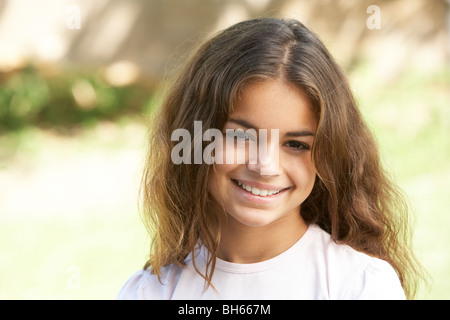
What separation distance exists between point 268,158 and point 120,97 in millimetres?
4965

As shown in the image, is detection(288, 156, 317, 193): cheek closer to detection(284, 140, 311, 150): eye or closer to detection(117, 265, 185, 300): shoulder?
detection(284, 140, 311, 150): eye

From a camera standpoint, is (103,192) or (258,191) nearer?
(258,191)

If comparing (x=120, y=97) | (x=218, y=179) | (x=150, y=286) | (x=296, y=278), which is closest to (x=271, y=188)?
(x=218, y=179)

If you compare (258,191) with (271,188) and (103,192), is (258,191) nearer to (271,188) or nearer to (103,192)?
(271,188)

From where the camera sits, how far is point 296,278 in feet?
5.18

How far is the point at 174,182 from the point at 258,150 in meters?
0.34

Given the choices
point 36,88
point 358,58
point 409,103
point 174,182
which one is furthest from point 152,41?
point 174,182

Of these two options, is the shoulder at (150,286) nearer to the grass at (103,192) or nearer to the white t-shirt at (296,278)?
the white t-shirt at (296,278)

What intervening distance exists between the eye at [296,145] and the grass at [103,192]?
1804mm

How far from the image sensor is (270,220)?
61.0 inches

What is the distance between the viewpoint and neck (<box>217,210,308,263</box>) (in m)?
1.64

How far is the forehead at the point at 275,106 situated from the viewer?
4.81ft

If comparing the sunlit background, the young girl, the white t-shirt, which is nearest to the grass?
the sunlit background
